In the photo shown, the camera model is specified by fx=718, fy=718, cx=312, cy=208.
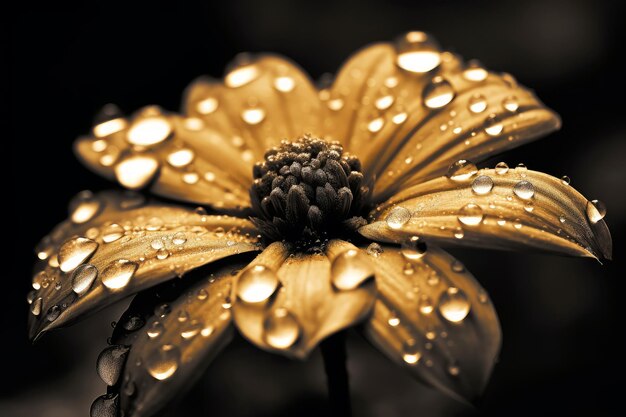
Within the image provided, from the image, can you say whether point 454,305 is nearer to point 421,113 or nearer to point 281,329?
point 281,329

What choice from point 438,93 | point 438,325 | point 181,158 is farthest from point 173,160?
point 438,325

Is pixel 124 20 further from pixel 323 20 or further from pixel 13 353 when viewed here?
pixel 13 353

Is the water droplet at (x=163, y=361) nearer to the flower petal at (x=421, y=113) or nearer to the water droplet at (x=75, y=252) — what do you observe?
the water droplet at (x=75, y=252)

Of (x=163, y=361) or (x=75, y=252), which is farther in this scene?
(x=75, y=252)

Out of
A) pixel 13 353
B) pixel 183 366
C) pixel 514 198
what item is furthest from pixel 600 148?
pixel 13 353

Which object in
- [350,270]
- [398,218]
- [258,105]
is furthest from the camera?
[258,105]

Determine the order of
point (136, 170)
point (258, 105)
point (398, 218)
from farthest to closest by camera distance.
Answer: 1. point (258, 105)
2. point (136, 170)
3. point (398, 218)
